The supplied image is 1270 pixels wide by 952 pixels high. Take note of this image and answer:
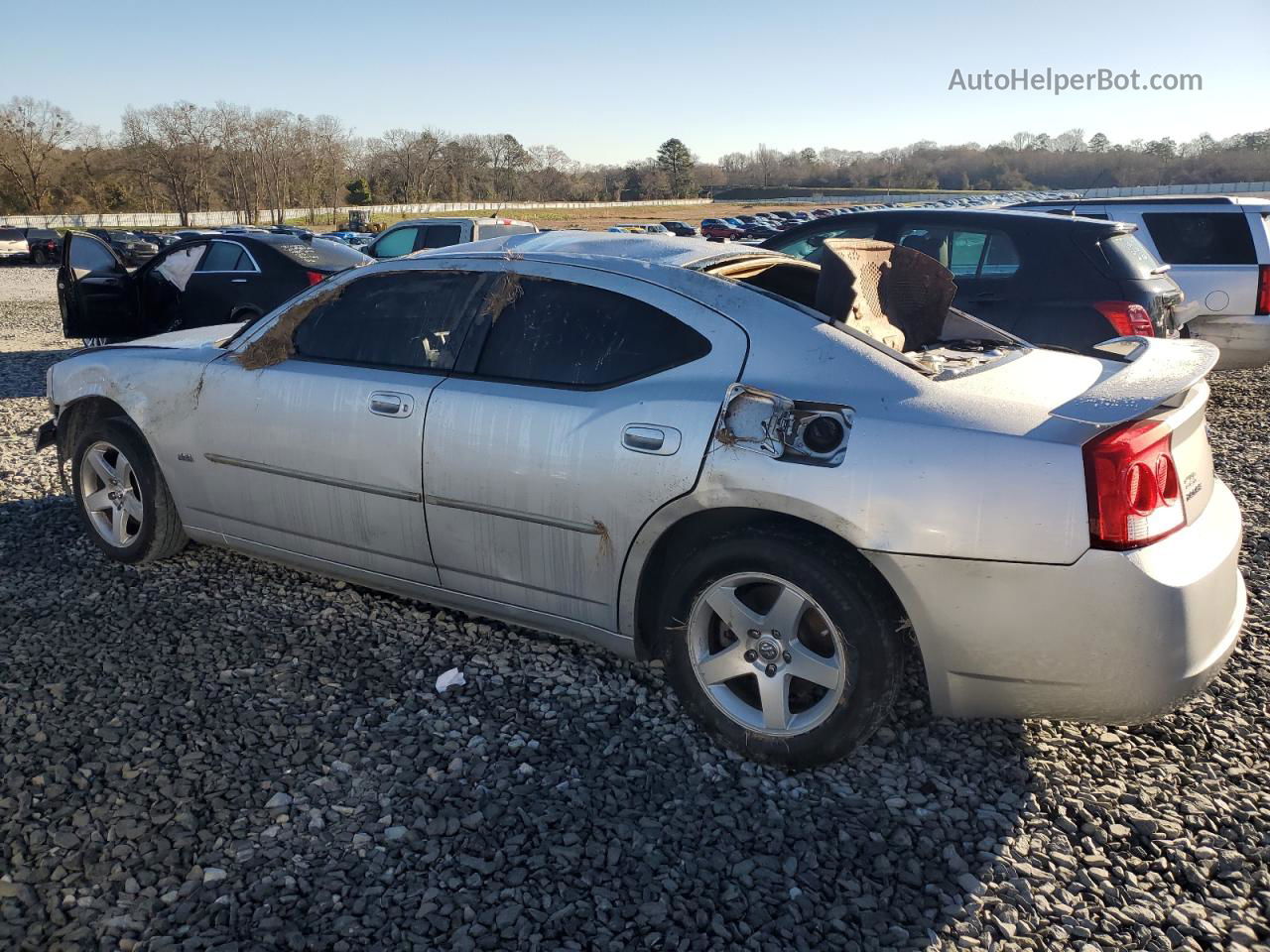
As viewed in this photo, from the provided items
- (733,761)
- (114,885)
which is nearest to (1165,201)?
(733,761)

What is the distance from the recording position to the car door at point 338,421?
363 cm

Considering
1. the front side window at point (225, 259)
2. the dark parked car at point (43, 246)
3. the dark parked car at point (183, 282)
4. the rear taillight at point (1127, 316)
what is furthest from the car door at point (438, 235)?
the dark parked car at point (43, 246)

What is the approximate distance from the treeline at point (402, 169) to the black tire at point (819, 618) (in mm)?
83164

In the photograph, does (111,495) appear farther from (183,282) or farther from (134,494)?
(183,282)

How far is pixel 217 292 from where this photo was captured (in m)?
9.69

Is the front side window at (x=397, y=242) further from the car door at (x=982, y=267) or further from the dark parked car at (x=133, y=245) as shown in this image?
the dark parked car at (x=133, y=245)

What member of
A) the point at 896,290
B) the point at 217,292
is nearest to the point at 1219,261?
the point at 896,290

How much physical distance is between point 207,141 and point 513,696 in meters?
89.5

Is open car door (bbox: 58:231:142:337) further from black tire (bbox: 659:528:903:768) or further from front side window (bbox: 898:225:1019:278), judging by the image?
black tire (bbox: 659:528:903:768)

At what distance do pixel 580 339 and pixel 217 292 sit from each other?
7.67 meters

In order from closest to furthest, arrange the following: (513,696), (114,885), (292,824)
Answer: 1. (114,885)
2. (292,824)
3. (513,696)

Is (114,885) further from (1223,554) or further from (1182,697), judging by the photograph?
(1223,554)

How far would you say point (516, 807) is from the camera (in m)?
2.81

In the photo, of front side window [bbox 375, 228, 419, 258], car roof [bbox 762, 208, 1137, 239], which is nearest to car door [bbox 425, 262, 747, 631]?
car roof [bbox 762, 208, 1137, 239]
